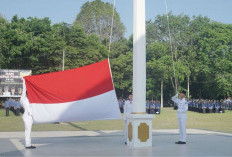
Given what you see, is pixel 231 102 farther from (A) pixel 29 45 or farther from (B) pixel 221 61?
(A) pixel 29 45

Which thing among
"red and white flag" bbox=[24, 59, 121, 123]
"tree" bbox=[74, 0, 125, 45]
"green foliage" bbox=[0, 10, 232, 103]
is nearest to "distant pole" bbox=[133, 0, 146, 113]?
"red and white flag" bbox=[24, 59, 121, 123]

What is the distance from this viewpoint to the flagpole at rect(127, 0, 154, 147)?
11634 millimetres

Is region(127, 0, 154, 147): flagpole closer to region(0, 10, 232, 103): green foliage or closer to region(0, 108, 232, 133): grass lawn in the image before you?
region(0, 108, 232, 133): grass lawn

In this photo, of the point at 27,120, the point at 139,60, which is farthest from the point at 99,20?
the point at 27,120

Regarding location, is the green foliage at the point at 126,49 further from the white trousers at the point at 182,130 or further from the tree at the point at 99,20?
the white trousers at the point at 182,130

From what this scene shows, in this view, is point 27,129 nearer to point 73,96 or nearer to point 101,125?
point 73,96

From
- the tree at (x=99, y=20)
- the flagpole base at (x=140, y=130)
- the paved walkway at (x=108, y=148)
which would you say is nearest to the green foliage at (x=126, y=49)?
the tree at (x=99, y=20)

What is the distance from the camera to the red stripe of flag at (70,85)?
1195 cm

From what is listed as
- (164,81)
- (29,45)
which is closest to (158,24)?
(164,81)

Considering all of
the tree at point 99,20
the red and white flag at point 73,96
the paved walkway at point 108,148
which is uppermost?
the tree at point 99,20

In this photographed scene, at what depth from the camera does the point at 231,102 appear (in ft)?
157

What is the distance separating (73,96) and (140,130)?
2303 millimetres

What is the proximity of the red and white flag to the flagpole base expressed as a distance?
0.55m

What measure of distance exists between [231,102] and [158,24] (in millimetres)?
20682
